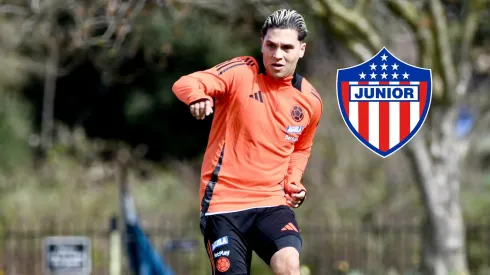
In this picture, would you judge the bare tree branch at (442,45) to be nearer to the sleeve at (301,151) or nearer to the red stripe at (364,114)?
the red stripe at (364,114)

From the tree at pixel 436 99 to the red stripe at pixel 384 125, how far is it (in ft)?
18.9

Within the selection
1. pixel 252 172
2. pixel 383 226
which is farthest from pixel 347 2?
pixel 252 172

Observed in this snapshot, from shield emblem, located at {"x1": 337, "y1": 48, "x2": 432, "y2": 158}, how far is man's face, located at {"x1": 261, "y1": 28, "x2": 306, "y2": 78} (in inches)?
32.7

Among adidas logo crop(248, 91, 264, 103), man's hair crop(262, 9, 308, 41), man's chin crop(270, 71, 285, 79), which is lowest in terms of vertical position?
adidas logo crop(248, 91, 264, 103)

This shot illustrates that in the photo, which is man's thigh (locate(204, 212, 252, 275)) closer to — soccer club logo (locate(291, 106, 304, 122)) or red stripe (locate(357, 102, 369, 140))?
soccer club logo (locate(291, 106, 304, 122))

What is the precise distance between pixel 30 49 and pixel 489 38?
11.6 metres

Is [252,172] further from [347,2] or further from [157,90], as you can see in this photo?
[157,90]

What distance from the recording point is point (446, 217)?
43.7ft

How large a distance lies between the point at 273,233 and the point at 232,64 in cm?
102

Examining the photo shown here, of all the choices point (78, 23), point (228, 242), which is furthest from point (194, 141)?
point (228, 242)

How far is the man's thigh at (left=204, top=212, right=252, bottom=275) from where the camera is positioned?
19.0 feet

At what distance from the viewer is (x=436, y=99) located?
1305 centimetres

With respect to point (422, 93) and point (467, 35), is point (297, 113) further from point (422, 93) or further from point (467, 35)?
point (467, 35)

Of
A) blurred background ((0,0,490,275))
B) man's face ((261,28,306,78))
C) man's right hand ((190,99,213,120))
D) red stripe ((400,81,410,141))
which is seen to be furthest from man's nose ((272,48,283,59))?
blurred background ((0,0,490,275))
